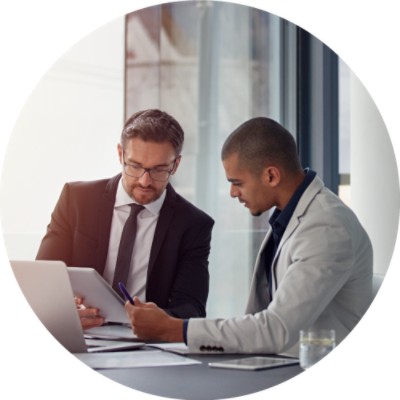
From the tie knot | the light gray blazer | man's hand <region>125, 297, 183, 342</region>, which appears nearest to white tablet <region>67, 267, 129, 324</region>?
man's hand <region>125, 297, 183, 342</region>

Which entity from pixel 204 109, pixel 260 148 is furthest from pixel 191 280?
pixel 204 109

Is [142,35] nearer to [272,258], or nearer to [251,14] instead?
[251,14]

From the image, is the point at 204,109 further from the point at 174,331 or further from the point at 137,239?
the point at 174,331

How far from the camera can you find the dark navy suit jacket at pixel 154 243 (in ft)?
6.62

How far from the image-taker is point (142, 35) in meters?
2.84

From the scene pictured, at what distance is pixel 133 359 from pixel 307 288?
Answer: 1.34 feet

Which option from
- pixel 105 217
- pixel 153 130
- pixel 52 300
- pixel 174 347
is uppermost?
pixel 153 130

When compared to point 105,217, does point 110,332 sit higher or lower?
lower

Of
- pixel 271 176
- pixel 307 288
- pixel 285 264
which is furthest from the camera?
pixel 271 176

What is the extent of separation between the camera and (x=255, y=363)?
1.23 metres

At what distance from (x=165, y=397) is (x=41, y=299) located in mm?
325

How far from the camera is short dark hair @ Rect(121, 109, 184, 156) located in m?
2.11

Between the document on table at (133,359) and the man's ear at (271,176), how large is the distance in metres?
0.54

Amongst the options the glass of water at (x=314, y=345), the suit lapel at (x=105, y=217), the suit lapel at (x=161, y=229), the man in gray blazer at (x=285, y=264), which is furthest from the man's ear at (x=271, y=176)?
the suit lapel at (x=105, y=217)
